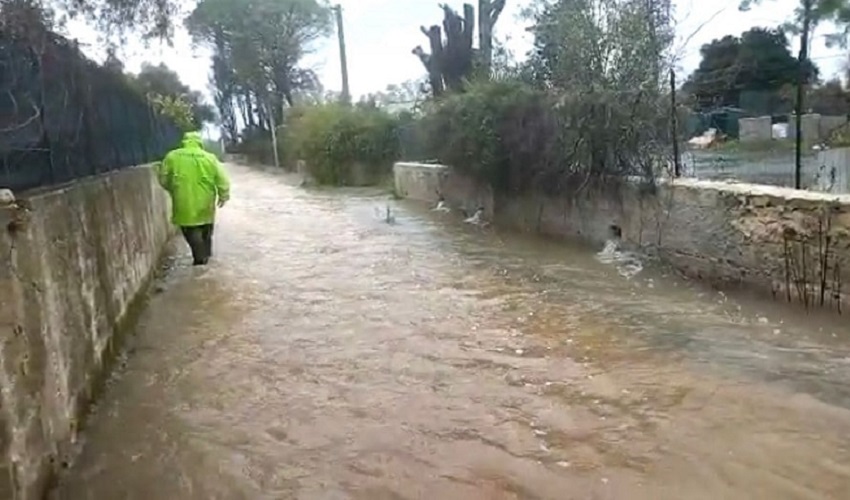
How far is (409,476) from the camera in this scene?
398cm

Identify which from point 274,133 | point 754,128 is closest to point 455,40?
point 754,128

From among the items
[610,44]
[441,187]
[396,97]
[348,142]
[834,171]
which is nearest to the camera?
[834,171]

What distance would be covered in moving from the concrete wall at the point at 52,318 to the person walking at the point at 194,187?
3.12m

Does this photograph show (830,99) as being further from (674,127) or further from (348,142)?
(348,142)

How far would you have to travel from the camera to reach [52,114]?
582cm

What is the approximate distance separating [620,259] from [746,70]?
6.38m

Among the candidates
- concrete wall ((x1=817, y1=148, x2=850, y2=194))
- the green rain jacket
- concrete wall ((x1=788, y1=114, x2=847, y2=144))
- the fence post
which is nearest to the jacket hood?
the green rain jacket

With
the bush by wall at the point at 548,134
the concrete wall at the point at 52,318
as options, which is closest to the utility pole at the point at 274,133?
the bush by wall at the point at 548,134

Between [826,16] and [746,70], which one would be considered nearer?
[826,16]

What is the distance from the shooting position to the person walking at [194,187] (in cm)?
984

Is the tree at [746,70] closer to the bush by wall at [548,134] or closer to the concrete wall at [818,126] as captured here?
the concrete wall at [818,126]

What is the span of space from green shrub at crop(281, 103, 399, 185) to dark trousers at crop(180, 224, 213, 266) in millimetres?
14494

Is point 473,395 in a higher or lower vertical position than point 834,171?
lower

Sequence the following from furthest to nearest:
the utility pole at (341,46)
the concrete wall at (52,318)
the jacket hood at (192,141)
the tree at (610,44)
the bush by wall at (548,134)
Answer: the utility pole at (341,46)
the jacket hood at (192,141)
the tree at (610,44)
the bush by wall at (548,134)
the concrete wall at (52,318)
